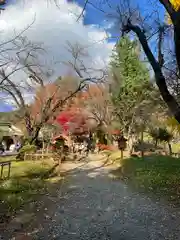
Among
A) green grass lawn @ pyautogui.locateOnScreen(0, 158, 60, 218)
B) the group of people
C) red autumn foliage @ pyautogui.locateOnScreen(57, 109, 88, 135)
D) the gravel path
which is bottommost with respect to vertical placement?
the gravel path

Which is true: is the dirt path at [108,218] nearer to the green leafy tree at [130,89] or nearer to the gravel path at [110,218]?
the gravel path at [110,218]

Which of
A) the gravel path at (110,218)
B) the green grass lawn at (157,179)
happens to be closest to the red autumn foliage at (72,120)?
the green grass lawn at (157,179)

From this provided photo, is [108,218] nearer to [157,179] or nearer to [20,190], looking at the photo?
[20,190]

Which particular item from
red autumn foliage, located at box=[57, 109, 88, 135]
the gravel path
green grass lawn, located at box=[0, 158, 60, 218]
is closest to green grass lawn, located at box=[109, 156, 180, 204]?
the gravel path

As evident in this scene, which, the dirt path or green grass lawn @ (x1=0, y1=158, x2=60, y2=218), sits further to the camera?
green grass lawn @ (x1=0, y1=158, x2=60, y2=218)

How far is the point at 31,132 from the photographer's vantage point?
3019 centimetres

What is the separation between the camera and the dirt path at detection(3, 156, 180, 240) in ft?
23.1

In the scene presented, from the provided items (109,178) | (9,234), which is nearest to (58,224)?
(9,234)

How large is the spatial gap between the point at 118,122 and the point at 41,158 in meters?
15.3

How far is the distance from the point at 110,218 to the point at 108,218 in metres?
0.06

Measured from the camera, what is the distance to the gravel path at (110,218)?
7.04 meters

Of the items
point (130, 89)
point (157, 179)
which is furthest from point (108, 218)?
point (130, 89)

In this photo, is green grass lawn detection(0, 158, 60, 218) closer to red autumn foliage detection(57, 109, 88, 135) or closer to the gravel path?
the gravel path

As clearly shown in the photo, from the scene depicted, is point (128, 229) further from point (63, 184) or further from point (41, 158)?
point (41, 158)
